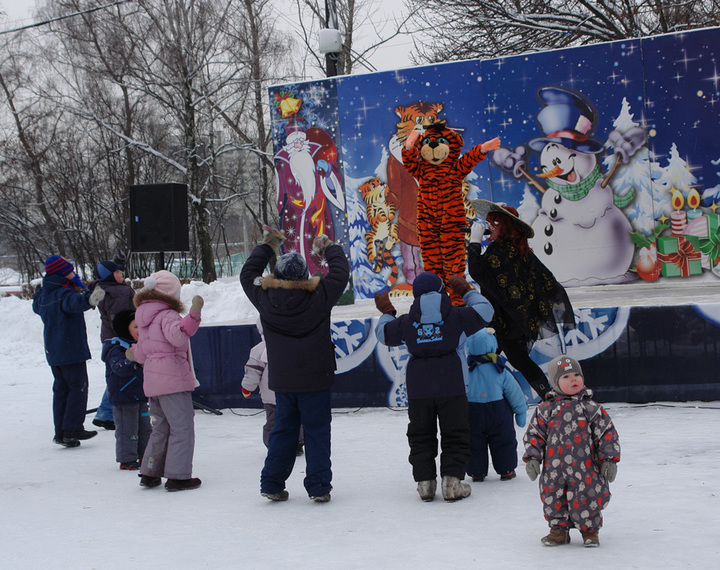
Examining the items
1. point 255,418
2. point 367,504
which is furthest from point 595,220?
point 367,504

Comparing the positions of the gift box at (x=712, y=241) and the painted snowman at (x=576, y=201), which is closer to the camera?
the gift box at (x=712, y=241)

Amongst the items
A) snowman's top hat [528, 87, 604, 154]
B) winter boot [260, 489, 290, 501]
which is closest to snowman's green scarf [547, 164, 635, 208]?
snowman's top hat [528, 87, 604, 154]

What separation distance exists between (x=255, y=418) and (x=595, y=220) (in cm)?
590

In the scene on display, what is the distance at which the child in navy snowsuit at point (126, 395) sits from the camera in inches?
256

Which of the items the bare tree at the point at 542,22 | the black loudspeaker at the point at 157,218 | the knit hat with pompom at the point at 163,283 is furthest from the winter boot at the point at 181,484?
the bare tree at the point at 542,22

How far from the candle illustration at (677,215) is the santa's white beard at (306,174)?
544 centimetres

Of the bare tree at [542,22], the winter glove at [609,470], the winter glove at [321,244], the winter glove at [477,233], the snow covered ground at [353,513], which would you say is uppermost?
the bare tree at [542,22]

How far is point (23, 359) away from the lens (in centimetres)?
1455

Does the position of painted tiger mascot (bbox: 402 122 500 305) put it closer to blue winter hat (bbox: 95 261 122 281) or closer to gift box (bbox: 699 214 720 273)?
blue winter hat (bbox: 95 261 122 281)

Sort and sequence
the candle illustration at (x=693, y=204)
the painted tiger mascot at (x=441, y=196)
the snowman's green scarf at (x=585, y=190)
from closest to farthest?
the painted tiger mascot at (x=441, y=196)
the candle illustration at (x=693, y=204)
the snowman's green scarf at (x=585, y=190)

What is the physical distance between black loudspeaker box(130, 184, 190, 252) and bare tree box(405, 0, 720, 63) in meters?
10.4

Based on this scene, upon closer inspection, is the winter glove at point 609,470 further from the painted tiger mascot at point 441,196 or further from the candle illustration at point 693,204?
the candle illustration at point 693,204

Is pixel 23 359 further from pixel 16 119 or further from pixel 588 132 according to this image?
pixel 16 119

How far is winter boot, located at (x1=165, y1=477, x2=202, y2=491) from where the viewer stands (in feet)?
19.6
